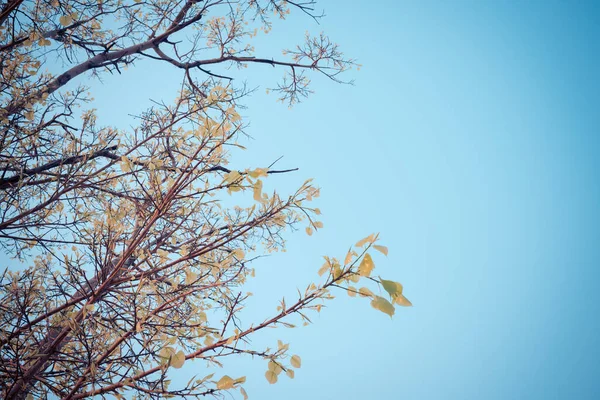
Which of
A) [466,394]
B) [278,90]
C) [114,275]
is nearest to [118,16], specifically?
[278,90]

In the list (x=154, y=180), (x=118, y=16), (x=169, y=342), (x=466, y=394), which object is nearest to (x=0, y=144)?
(x=154, y=180)

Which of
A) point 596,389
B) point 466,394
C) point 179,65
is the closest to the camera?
point 179,65

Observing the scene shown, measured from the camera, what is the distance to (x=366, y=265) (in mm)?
943

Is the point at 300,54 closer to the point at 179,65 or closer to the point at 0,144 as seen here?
the point at 179,65

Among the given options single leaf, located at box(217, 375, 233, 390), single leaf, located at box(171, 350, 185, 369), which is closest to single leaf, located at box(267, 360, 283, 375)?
single leaf, located at box(217, 375, 233, 390)

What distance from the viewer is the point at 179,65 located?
361cm

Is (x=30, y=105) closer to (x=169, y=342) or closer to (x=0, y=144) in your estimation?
(x=0, y=144)

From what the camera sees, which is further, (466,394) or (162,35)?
(466,394)

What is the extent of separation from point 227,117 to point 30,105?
8.30ft

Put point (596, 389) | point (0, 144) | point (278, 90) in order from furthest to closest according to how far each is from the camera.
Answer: point (596, 389) < point (278, 90) < point (0, 144)

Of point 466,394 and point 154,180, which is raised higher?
point 466,394

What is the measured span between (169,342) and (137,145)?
201 cm

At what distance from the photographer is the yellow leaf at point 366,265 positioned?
935 millimetres

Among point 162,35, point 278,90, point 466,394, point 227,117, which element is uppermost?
point 466,394
